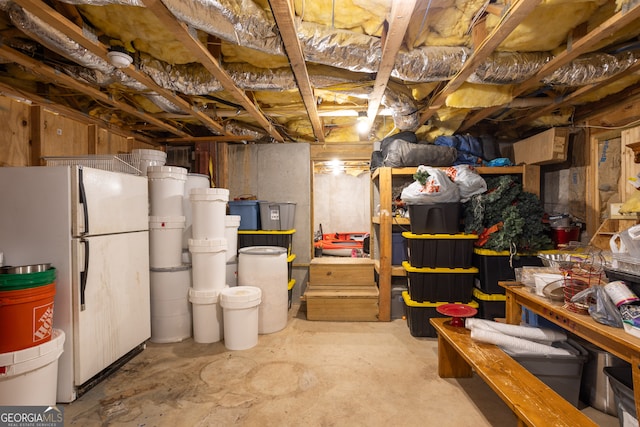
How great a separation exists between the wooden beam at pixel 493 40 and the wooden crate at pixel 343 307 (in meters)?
2.21

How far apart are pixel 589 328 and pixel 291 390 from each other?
175cm

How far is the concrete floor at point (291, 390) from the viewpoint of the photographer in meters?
1.80

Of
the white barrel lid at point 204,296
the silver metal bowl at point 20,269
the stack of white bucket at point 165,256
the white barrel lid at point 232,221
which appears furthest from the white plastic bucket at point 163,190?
the silver metal bowl at point 20,269

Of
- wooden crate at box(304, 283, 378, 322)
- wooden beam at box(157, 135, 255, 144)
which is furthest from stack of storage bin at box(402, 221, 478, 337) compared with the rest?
wooden beam at box(157, 135, 255, 144)

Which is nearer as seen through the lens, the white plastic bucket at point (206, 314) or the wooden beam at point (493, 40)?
the wooden beam at point (493, 40)

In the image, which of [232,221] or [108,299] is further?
[232,221]

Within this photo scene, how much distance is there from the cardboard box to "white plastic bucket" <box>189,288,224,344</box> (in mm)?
3629

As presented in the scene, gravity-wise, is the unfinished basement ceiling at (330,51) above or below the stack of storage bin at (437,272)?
above

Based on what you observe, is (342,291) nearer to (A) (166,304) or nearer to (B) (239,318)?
(B) (239,318)

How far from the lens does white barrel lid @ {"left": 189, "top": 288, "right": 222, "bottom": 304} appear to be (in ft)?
9.04

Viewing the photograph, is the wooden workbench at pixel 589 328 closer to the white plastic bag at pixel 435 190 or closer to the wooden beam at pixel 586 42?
the white plastic bag at pixel 435 190

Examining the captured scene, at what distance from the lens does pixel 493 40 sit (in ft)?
5.65

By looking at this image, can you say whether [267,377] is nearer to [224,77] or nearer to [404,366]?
[404,366]

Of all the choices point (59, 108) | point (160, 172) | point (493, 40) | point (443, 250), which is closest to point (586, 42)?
point (493, 40)
